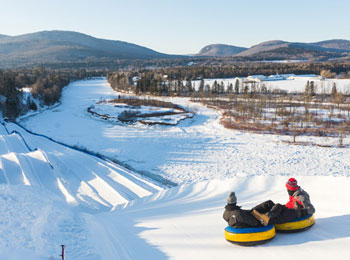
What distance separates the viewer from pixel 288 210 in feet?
15.6

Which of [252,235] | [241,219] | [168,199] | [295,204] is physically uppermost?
[295,204]

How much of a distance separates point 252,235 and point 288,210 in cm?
76

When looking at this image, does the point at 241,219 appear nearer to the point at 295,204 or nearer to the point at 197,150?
the point at 295,204

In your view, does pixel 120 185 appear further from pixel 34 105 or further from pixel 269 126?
pixel 34 105

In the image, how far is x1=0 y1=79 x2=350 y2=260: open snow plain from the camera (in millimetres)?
4762

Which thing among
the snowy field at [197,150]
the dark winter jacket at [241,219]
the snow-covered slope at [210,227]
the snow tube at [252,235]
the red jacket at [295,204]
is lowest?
the snowy field at [197,150]

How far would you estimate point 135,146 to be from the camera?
17859 millimetres

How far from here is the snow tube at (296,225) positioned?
4.78m

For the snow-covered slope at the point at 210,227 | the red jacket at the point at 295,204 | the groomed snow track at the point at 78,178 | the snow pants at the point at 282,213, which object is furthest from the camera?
the groomed snow track at the point at 78,178

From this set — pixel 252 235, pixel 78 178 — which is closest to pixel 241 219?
pixel 252 235

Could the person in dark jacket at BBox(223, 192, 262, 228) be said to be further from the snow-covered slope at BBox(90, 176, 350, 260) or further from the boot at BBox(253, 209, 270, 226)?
the snow-covered slope at BBox(90, 176, 350, 260)

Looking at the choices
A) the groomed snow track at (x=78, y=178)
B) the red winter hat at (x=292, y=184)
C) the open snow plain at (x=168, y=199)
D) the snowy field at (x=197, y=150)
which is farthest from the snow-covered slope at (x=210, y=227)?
the snowy field at (x=197, y=150)

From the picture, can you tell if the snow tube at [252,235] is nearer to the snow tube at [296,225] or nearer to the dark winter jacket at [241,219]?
the dark winter jacket at [241,219]

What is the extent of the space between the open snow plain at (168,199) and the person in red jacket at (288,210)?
0.36 metres
